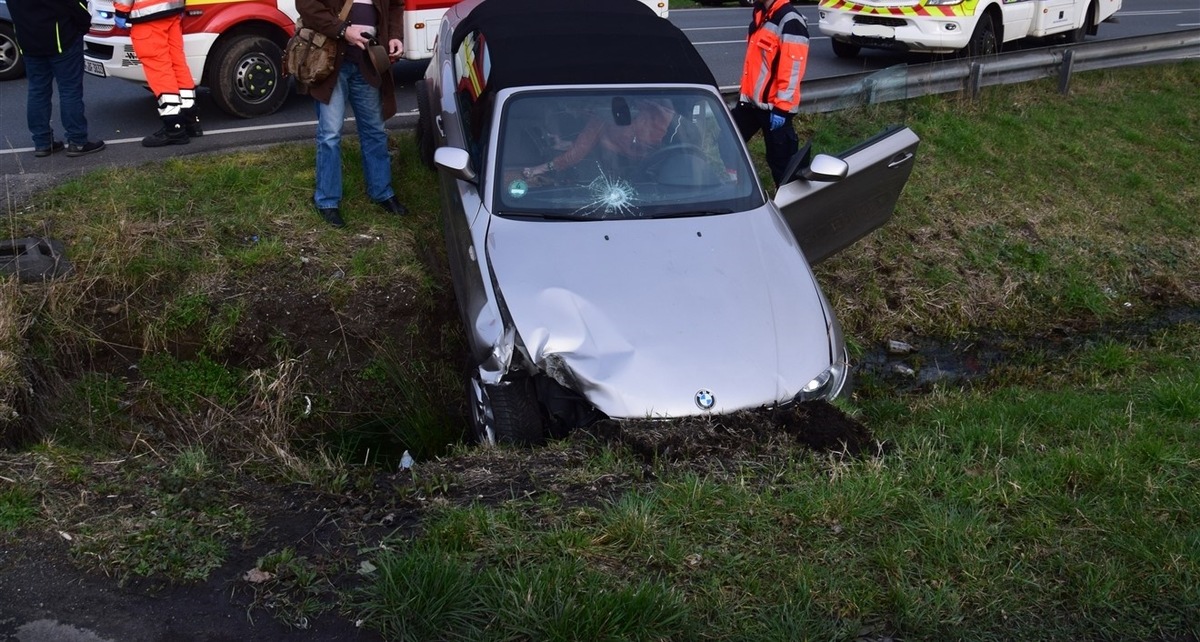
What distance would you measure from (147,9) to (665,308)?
16.7 ft

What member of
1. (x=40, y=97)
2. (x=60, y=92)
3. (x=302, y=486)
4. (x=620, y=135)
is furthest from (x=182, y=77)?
(x=302, y=486)

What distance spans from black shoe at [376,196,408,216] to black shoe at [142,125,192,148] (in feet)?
6.20

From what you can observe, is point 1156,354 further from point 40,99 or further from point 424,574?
point 40,99

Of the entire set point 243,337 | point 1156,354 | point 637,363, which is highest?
point 637,363

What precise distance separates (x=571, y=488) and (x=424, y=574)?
35.3 inches

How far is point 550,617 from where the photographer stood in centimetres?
341

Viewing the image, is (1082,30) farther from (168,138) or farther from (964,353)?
(168,138)

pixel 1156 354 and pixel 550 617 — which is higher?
pixel 550 617

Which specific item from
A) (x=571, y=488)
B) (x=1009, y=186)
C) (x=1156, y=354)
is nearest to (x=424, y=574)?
(x=571, y=488)

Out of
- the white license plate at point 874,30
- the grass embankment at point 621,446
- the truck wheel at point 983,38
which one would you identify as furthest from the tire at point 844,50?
the grass embankment at point 621,446

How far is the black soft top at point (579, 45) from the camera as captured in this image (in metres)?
6.12

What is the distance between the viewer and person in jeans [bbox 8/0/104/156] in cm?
744

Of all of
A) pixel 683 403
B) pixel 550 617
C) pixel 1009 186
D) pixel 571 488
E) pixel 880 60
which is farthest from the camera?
pixel 880 60

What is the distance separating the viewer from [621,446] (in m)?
4.50
